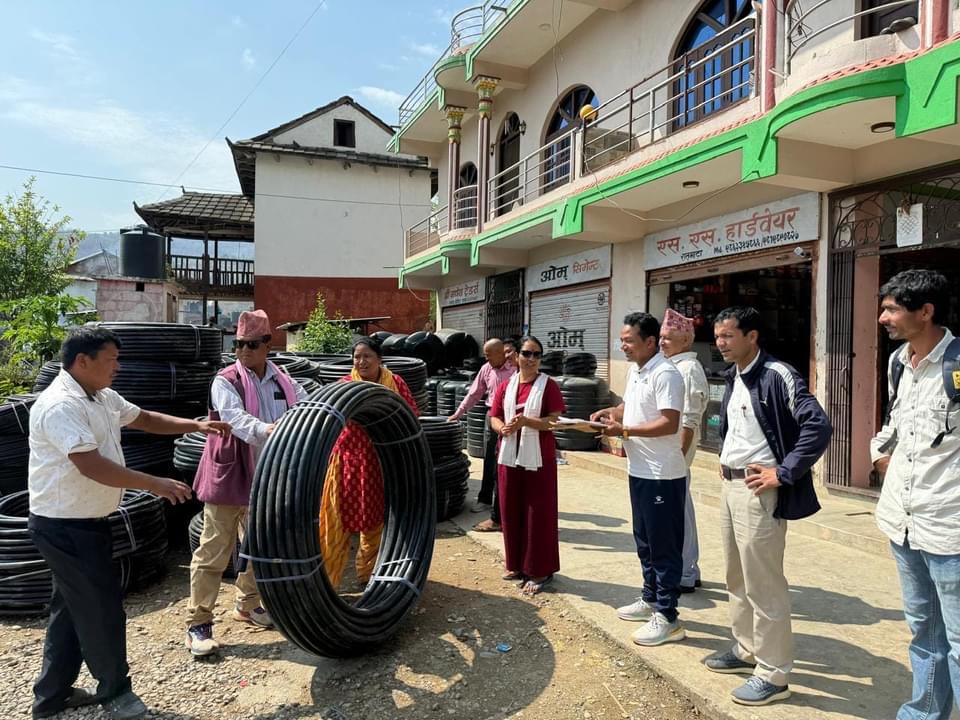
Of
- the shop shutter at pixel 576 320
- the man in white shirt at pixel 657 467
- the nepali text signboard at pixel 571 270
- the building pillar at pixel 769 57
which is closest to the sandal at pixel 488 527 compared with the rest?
the man in white shirt at pixel 657 467

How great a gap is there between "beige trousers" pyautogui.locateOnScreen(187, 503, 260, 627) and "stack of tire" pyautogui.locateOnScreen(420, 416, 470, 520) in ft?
8.43

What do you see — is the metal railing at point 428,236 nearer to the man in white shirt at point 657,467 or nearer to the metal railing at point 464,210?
the metal railing at point 464,210

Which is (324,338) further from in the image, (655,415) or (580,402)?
(655,415)

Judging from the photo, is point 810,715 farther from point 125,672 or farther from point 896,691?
point 125,672

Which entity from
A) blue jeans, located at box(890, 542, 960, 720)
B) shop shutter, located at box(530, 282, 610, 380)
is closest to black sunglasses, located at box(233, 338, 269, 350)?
blue jeans, located at box(890, 542, 960, 720)

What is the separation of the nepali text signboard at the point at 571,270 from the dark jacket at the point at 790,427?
782 centimetres

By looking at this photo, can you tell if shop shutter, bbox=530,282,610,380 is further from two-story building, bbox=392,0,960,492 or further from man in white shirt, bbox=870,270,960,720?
man in white shirt, bbox=870,270,960,720

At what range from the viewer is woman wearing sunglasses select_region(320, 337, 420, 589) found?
4.17 m

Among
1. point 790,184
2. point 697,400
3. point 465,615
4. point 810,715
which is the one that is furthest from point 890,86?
point 465,615

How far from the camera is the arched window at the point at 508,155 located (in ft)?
46.1

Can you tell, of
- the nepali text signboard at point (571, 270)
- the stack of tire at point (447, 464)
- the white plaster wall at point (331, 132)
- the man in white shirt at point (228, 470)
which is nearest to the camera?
the man in white shirt at point (228, 470)

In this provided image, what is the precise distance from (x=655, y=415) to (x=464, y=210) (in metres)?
12.5

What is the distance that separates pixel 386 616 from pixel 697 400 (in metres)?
2.41

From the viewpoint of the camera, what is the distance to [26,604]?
156 inches
